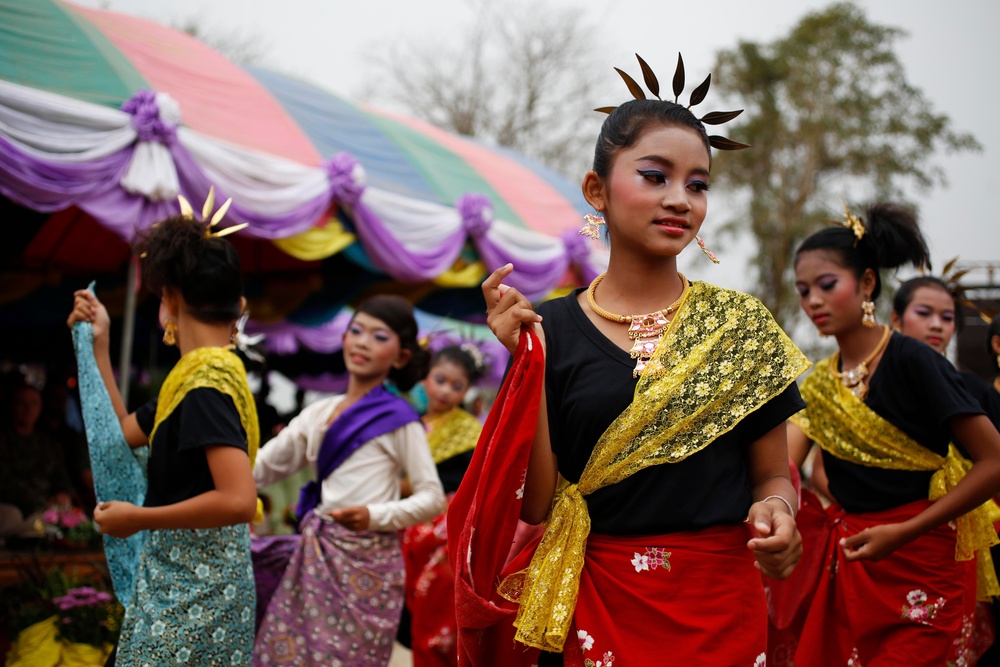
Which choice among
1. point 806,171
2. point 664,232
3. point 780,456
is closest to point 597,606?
point 780,456

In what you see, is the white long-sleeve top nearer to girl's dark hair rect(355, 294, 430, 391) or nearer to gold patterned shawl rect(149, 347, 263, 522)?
girl's dark hair rect(355, 294, 430, 391)

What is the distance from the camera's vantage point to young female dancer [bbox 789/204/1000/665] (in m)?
3.05

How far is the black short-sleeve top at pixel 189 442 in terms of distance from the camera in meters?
2.85

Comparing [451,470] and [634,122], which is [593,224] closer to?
[634,122]

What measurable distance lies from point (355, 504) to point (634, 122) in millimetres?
2410

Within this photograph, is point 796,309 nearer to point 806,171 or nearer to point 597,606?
point 806,171

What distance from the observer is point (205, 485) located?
2902 millimetres

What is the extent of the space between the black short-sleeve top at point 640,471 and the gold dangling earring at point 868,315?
4.75 feet

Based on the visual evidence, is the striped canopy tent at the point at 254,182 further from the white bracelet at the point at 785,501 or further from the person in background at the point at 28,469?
the white bracelet at the point at 785,501

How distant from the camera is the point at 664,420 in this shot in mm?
2098

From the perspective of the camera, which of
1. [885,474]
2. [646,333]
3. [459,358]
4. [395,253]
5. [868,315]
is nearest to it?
[646,333]

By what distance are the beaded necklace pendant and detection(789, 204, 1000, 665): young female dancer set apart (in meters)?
1.20

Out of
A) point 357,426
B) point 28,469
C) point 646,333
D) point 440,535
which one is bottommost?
point 28,469

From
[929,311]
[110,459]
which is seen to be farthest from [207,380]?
[929,311]
